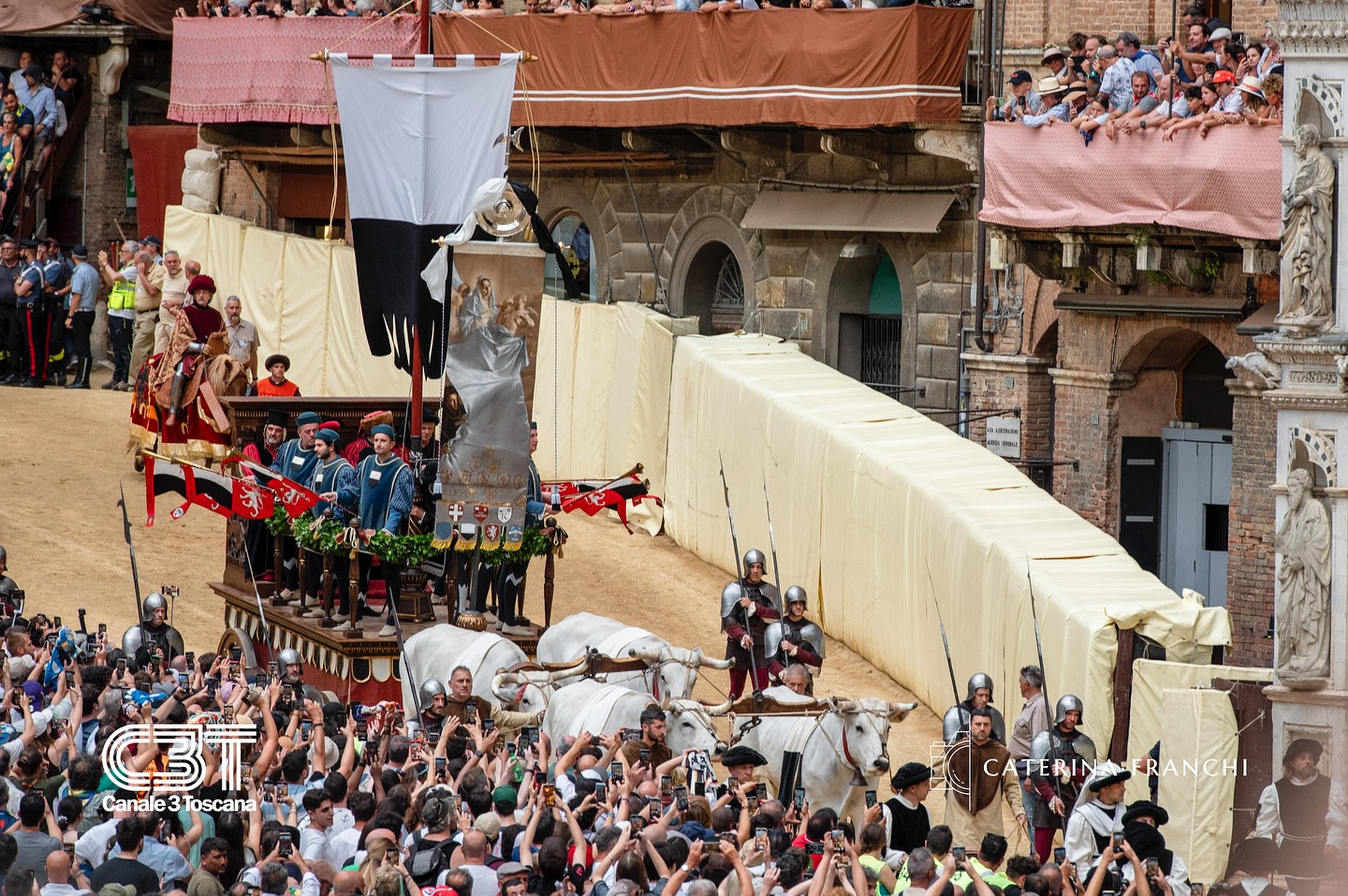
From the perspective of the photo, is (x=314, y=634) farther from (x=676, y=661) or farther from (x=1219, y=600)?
(x=1219, y=600)

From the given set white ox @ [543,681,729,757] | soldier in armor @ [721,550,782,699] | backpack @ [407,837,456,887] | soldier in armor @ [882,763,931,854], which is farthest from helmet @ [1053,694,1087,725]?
Answer: backpack @ [407,837,456,887]

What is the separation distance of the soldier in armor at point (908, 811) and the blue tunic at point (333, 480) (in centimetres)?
697

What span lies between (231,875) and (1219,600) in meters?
15.2

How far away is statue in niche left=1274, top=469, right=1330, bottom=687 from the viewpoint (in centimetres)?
1585

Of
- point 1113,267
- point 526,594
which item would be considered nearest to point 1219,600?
point 1113,267

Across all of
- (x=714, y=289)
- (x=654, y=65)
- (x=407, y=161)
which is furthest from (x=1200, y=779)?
(x=714, y=289)

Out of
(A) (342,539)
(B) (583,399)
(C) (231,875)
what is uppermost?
(B) (583,399)

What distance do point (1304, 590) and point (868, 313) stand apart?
12730 millimetres

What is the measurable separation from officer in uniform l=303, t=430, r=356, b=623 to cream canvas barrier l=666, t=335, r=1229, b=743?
521 cm

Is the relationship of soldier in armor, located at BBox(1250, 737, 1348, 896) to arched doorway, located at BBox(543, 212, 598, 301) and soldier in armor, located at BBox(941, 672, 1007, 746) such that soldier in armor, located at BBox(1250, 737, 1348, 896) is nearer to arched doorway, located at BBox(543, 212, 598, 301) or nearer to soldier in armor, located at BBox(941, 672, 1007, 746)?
soldier in armor, located at BBox(941, 672, 1007, 746)

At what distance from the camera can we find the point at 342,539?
60.8ft

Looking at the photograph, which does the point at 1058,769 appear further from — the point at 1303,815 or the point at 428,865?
the point at 428,865

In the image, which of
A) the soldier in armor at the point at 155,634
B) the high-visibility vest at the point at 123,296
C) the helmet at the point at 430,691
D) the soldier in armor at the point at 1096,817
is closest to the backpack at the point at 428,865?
the soldier in armor at the point at 1096,817

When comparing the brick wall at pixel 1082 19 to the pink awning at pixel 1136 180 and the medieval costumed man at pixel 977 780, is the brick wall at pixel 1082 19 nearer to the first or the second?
the pink awning at pixel 1136 180
